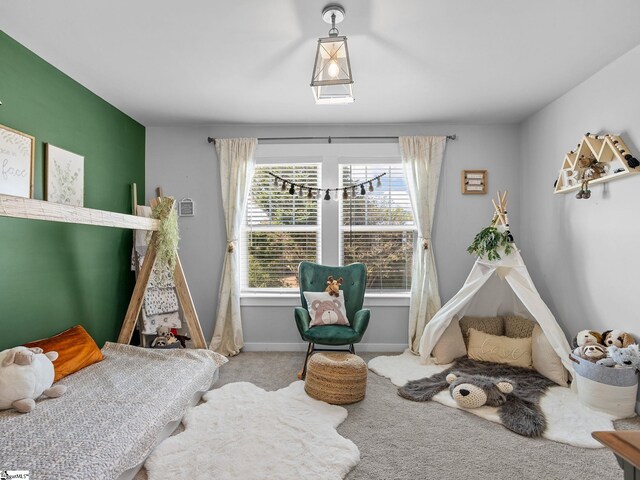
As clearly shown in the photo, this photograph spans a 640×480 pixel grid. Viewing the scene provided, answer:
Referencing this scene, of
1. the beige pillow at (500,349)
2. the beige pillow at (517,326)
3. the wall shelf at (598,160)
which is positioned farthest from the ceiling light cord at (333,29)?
the beige pillow at (517,326)

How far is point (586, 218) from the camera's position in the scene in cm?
298

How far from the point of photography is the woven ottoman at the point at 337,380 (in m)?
2.65

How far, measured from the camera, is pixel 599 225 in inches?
112

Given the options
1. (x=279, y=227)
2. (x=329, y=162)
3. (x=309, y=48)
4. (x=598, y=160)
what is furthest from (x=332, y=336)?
(x=598, y=160)

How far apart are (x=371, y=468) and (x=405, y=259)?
97.5 inches

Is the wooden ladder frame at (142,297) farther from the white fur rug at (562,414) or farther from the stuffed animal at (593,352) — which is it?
the stuffed animal at (593,352)

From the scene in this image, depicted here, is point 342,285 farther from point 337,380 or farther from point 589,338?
point 589,338

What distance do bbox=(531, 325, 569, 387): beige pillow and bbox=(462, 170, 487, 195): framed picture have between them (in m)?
1.53

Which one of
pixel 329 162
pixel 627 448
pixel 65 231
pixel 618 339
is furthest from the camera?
pixel 329 162

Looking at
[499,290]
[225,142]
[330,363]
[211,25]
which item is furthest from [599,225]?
[225,142]

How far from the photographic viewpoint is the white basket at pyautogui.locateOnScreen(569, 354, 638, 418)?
2424 mm

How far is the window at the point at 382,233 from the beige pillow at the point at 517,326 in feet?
3.43

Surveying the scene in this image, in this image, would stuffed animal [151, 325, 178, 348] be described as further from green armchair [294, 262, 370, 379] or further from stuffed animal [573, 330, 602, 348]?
stuffed animal [573, 330, 602, 348]

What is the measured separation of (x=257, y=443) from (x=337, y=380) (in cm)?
74
